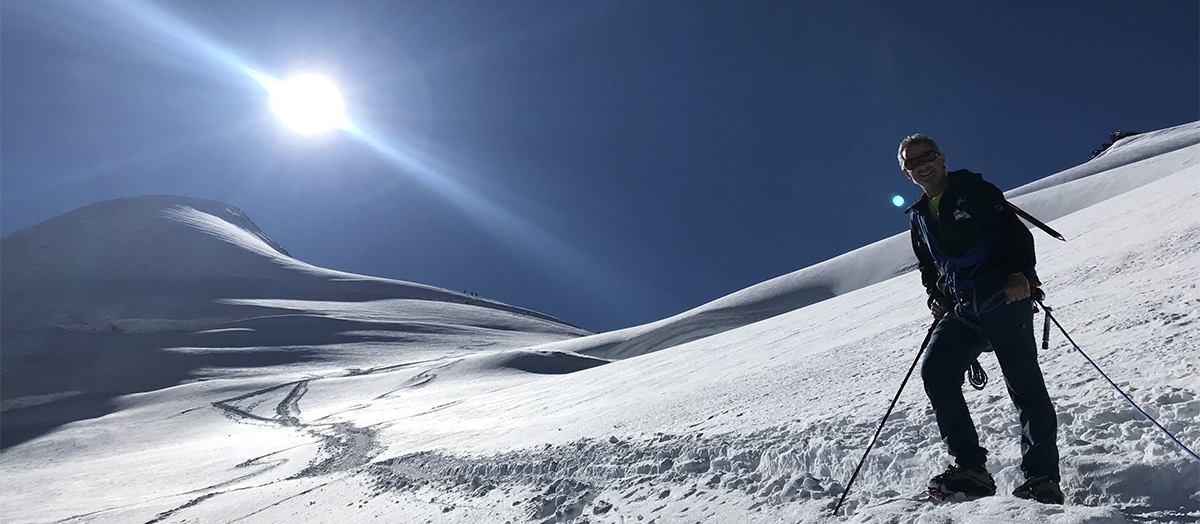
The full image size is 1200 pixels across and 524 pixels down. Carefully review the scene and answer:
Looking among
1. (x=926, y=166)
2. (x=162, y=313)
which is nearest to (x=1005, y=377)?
(x=926, y=166)

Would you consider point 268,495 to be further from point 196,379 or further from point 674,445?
point 196,379

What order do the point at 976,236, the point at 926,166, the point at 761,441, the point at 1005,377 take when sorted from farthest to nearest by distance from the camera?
1. the point at 761,441
2. the point at 926,166
3. the point at 976,236
4. the point at 1005,377

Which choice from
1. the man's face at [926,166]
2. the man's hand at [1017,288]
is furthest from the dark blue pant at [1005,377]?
the man's face at [926,166]

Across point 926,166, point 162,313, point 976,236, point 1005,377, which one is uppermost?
point 162,313

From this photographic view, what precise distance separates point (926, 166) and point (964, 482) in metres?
1.88

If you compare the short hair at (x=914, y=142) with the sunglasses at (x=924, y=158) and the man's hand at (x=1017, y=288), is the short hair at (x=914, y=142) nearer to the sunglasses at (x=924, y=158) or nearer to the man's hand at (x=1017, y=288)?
the sunglasses at (x=924, y=158)

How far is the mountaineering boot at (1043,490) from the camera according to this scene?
3229 millimetres

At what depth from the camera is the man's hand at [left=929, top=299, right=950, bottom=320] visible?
3.96 m

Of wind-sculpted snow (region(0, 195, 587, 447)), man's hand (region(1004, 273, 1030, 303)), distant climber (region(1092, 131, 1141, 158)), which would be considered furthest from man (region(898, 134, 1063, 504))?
distant climber (region(1092, 131, 1141, 158))

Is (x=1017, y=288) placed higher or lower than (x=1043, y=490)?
higher

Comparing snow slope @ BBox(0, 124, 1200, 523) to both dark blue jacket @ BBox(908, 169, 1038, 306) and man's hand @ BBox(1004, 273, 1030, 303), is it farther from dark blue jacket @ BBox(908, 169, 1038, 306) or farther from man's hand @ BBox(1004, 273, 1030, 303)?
dark blue jacket @ BBox(908, 169, 1038, 306)

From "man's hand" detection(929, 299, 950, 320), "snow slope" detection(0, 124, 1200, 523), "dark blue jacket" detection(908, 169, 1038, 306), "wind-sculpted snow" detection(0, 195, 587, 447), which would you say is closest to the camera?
"dark blue jacket" detection(908, 169, 1038, 306)

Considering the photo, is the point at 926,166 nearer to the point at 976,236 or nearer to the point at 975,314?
the point at 976,236

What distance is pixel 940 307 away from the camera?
3.98 m
